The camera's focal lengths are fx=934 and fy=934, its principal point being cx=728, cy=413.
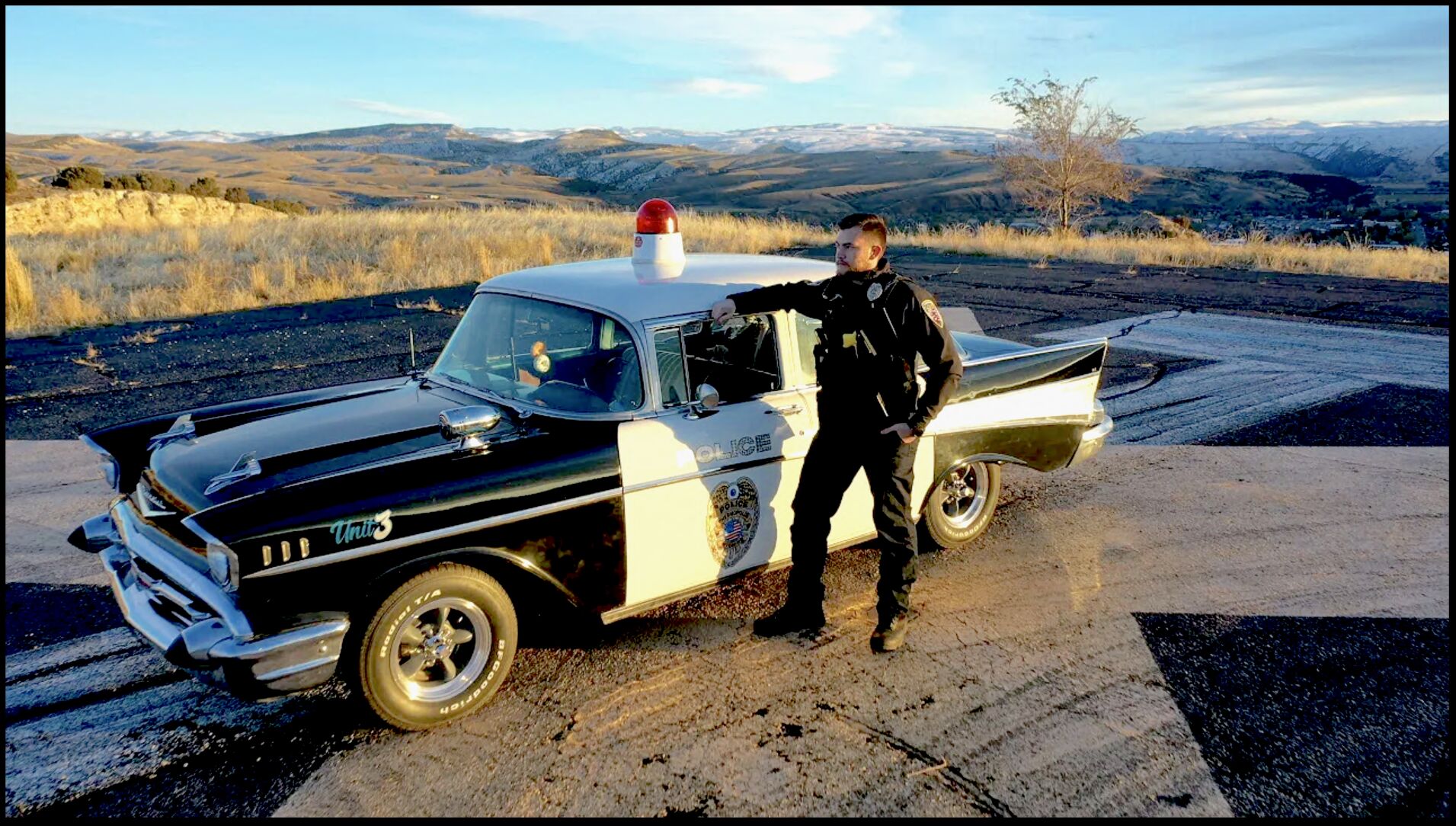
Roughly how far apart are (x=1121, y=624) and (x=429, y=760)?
3.05m

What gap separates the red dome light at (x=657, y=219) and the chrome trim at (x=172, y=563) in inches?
93.9

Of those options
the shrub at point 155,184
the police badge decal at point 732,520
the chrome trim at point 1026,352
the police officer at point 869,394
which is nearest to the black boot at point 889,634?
the police officer at point 869,394

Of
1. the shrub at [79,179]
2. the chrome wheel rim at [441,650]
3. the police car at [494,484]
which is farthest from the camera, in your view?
the shrub at [79,179]

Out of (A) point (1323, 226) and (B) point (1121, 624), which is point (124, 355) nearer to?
(B) point (1121, 624)

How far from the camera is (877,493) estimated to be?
4.04 m

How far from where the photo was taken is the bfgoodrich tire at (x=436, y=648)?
3223 millimetres

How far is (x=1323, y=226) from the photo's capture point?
37.3m

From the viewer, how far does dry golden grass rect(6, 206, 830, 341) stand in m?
13.6

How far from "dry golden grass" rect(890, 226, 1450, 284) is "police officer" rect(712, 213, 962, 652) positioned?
16.4 m

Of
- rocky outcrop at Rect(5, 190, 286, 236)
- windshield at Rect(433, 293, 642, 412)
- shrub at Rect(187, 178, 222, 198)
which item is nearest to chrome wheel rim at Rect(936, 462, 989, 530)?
windshield at Rect(433, 293, 642, 412)

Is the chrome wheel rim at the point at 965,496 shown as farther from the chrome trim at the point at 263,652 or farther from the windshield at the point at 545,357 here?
the chrome trim at the point at 263,652

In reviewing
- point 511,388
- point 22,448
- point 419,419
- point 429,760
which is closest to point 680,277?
point 511,388

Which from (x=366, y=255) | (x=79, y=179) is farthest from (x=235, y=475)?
(x=79, y=179)

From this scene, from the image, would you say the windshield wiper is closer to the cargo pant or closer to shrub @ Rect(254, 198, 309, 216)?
the cargo pant
